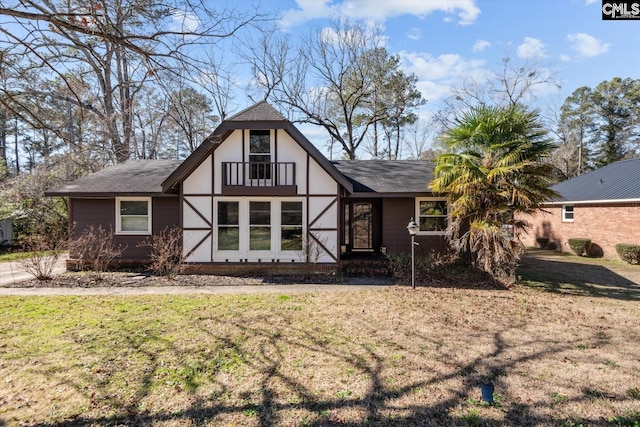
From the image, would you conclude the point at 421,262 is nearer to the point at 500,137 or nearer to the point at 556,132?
the point at 500,137

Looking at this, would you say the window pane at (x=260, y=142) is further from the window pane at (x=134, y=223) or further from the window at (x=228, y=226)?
the window pane at (x=134, y=223)

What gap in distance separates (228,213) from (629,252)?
1612cm

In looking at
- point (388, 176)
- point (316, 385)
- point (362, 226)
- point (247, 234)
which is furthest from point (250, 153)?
point (316, 385)

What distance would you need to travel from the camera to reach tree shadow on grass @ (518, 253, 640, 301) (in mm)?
8789

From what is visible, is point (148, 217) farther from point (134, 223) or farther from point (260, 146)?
point (260, 146)

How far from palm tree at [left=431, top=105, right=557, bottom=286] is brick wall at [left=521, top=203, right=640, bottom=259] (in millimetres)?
4183

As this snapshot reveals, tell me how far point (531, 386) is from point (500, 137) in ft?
23.2

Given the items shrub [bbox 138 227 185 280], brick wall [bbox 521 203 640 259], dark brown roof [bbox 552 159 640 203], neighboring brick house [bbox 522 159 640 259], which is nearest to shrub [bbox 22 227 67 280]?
shrub [bbox 138 227 185 280]

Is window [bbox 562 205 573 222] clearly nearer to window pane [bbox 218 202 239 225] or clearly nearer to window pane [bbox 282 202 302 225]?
window pane [bbox 282 202 302 225]

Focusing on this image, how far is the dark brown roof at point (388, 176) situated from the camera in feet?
36.1

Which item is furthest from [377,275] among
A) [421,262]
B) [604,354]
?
[604,354]

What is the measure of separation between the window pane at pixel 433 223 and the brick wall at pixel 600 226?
11.7 ft

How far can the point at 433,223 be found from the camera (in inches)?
457

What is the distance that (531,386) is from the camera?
3906 mm
